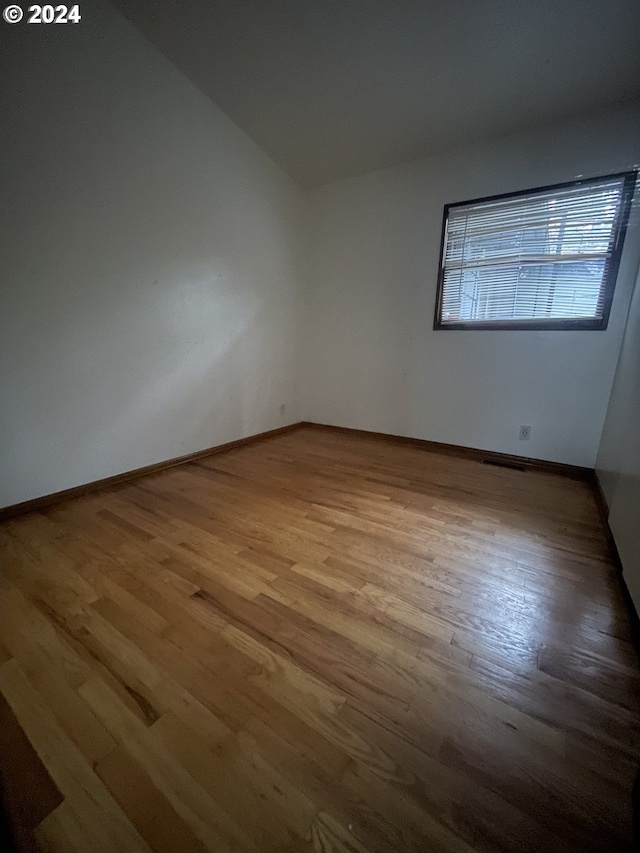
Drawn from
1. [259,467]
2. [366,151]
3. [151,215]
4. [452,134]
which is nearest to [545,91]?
[452,134]

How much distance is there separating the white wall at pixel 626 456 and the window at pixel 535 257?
26 cm

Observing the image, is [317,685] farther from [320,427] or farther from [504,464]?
[320,427]

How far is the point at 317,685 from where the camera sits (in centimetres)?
93

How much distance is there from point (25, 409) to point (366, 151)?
3.33 metres

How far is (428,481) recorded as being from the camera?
7.93 ft

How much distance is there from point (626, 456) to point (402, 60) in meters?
2.72

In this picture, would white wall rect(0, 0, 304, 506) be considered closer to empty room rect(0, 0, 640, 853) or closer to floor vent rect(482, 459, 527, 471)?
empty room rect(0, 0, 640, 853)

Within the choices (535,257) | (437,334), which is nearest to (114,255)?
(437,334)

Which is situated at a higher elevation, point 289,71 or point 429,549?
point 289,71

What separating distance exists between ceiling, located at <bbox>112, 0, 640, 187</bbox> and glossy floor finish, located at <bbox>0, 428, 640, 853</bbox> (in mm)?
2722

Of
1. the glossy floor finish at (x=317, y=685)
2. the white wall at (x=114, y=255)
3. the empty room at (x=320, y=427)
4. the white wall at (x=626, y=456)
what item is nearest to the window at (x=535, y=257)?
the empty room at (x=320, y=427)

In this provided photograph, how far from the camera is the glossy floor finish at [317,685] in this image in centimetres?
66

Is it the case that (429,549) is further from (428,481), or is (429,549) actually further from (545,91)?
(545,91)

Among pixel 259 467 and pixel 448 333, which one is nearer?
pixel 259 467
